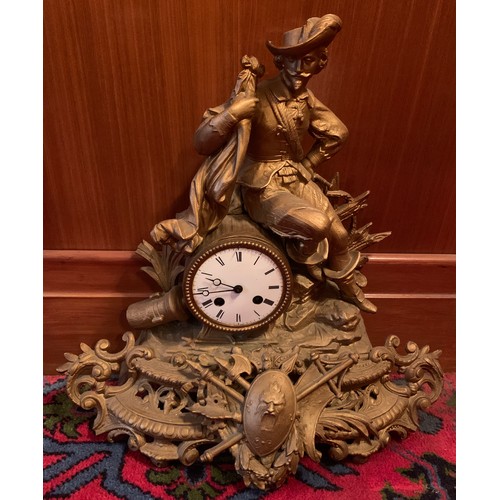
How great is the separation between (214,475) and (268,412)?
227mm

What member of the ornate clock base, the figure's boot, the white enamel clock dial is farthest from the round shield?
the figure's boot

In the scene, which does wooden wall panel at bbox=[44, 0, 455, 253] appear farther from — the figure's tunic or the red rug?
the red rug

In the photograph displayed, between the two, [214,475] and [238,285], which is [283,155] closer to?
[238,285]

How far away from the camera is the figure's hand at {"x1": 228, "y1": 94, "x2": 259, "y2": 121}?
29.8 inches

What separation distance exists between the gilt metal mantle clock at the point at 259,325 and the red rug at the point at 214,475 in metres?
0.04

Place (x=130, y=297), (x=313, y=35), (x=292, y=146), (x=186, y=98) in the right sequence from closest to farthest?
(x=313, y=35)
(x=292, y=146)
(x=186, y=98)
(x=130, y=297)

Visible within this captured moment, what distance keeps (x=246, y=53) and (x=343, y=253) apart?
46cm

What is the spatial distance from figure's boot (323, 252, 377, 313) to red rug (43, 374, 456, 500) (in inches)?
12.6

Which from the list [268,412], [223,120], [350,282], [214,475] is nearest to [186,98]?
[223,120]

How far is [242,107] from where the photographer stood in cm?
76

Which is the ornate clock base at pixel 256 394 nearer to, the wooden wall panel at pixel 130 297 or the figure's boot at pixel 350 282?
the figure's boot at pixel 350 282

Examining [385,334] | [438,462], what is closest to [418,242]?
[385,334]

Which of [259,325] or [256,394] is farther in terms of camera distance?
[259,325]

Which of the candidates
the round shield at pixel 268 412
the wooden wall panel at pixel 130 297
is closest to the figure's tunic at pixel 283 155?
the round shield at pixel 268 412
